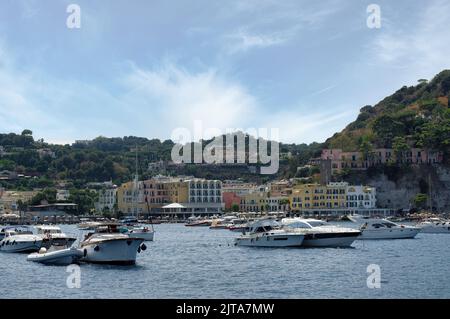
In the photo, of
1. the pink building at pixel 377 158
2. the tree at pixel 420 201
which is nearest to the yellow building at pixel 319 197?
the pink building at pixel 377 158

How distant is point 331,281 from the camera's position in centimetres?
3909

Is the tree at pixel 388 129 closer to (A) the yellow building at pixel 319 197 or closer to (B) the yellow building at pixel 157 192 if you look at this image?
(A) the yellow building at pixel 319 197

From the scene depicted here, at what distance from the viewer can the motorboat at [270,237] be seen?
61344 millimetres

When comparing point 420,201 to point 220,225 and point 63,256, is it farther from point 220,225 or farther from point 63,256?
point 63,256

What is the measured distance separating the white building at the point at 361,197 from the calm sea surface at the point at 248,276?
105218 millimetres

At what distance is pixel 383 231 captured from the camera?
7575cm

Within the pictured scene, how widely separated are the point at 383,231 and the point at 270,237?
18.5 meters

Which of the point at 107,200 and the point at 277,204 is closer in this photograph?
the point at 277,204

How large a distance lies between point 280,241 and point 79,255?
19985 millimetres

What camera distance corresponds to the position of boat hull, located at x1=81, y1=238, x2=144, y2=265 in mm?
45906

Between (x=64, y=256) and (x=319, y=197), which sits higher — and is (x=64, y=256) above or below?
below

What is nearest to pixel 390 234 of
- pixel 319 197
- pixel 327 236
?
pixel 327 236
